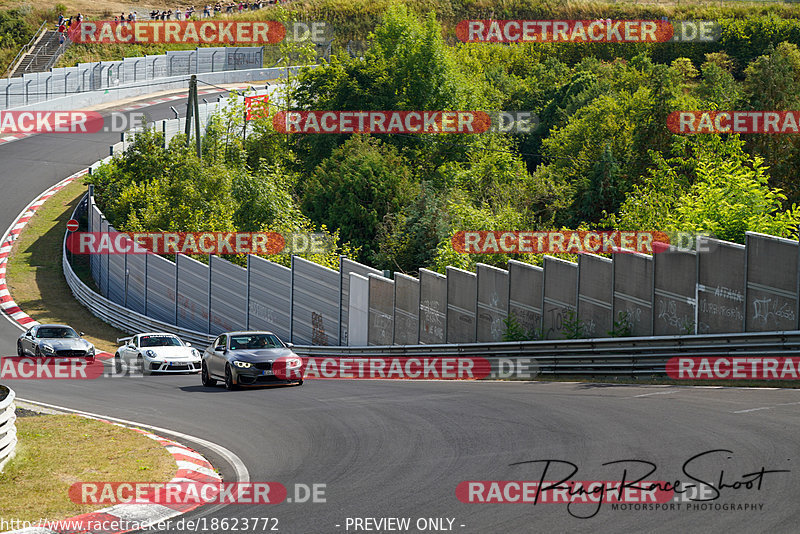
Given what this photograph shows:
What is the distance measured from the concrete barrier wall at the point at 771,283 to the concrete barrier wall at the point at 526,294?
20.5 ft

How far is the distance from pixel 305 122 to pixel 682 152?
85.4ft

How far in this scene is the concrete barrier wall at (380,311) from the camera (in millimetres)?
29297

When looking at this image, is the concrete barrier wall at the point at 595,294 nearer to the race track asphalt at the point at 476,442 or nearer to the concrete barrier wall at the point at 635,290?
the concrete barrier wall at the point at 635,290

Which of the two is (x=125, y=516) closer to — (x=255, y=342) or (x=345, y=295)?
(x=255, y=342)

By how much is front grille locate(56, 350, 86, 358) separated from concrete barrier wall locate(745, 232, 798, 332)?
20682 millimetres

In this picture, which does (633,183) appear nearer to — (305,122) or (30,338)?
(305,122)

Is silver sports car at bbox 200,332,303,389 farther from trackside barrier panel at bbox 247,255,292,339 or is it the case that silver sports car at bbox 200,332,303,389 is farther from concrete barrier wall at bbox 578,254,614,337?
trackside barrier panel at bbox 247,255,292,339

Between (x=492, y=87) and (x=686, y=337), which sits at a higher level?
(x=492, y=87)

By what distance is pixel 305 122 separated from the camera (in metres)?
64.2

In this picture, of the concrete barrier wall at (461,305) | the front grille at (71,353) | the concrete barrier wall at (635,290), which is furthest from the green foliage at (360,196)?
the concrete barrier wall at (635,290)

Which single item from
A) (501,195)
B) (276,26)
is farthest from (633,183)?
(276,26)

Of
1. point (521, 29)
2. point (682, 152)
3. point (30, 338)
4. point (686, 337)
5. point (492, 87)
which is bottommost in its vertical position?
point (30, 338)

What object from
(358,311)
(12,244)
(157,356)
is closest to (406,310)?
(358,311)

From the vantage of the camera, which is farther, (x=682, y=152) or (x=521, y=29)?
(x=521, y=29)
